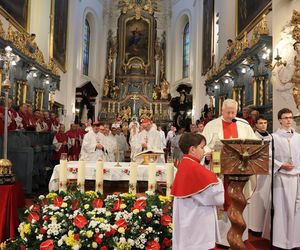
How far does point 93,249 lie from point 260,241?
2815 mm

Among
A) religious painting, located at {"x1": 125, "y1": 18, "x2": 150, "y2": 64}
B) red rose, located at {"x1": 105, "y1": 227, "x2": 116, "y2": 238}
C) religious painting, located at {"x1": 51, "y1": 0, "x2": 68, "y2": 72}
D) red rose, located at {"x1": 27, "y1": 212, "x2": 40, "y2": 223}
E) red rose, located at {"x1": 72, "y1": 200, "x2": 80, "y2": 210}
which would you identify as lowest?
red rose, located at {"x1": 105, "y1": 227, "x2": 116, "y2": 238}

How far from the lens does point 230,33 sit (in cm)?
1530

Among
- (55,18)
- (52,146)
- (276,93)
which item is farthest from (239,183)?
(55,18)

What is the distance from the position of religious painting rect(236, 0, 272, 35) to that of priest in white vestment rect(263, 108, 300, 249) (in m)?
6.18

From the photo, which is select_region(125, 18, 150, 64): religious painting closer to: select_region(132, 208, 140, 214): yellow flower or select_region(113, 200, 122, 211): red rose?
select_region(113, 200, 122, 211): red rose

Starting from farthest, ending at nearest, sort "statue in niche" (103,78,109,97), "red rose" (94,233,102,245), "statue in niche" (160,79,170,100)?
1. "statue in niche" (103,78,109,97)
2. "statue in niche" (160,79,170,100)
3. "red rose" (94,233,102,245)

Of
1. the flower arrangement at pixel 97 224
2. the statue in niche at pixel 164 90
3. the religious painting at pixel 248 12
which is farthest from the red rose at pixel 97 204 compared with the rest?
the statue in niche at pixel 164 90

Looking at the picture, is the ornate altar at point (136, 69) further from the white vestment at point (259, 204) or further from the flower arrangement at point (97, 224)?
the flower arrangement at point (97, 224)

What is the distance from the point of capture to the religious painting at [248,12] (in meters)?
10.8

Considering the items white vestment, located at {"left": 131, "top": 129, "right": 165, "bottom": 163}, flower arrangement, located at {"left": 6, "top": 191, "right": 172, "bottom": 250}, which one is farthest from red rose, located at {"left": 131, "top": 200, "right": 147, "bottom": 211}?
white vestment, located at {"left": 131, "top": 129, "right": 165, "bottom": 163}

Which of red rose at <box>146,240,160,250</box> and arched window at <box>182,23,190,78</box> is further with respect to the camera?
arched window at <box>182,23,190,78</box>

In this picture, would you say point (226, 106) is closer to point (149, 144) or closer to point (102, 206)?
point (102, 206)

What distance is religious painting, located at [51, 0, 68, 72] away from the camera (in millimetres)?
18016

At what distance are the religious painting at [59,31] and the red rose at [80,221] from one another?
15237mm
